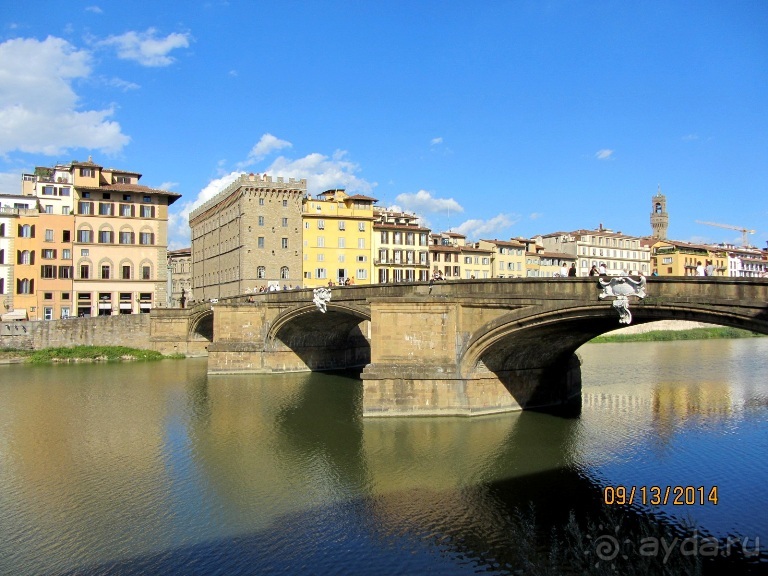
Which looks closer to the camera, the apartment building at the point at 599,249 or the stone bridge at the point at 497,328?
the stone bridge at the point at 497,328

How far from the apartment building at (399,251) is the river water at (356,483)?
36.0m

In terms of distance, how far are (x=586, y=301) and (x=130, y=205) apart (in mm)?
52818

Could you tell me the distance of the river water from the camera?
15.2 m

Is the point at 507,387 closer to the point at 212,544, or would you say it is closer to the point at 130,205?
the point at 212,544

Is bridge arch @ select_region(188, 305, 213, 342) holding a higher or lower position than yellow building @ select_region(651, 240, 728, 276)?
lower

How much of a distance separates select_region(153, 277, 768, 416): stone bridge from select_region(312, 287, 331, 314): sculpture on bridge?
431 mm

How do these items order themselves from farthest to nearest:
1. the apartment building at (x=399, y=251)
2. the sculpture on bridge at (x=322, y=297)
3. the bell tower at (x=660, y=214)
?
1. the bell tower at (x=660, y=214)
2. the apartment building at (x=399, y=251)
3. the sculpture on bridge at (x=322, y=297)

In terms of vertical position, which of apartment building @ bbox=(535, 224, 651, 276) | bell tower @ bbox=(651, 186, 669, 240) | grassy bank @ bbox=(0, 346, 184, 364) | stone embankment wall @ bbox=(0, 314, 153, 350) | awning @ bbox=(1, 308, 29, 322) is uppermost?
bell tower @ bbox=(651, 186, 669, 240)

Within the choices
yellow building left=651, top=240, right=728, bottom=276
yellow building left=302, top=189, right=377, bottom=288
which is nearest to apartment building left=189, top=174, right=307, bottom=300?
yellow building left=302, top=189, right=377, bottom=288

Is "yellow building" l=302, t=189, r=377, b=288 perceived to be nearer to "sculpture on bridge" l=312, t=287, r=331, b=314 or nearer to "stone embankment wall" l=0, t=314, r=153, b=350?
"stone embankment wall" l=0, t=314, r=153, b=350

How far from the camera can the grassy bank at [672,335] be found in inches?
2837
